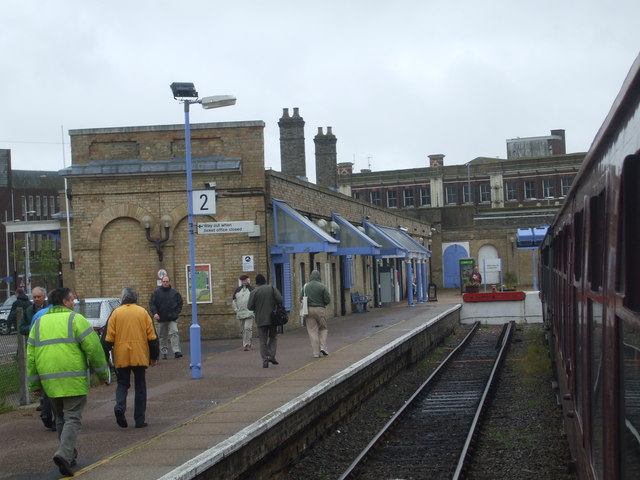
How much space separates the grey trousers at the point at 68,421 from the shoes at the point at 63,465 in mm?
30

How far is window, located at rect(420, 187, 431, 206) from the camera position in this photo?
82.6m

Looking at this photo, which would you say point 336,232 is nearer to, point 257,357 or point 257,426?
point 257,357

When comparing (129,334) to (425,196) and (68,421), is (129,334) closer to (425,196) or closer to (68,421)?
(68,421)

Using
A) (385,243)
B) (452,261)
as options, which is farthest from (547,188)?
(385,243)

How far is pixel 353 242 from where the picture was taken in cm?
3331

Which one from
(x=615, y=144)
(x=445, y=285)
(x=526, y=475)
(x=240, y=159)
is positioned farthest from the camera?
(x=445, y=285)

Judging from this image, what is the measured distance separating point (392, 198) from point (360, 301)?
4662cm

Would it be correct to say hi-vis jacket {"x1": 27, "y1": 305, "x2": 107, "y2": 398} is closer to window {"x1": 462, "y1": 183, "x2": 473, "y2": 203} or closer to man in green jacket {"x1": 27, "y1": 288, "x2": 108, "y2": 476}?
man in green jacket {"x1": 27, "y1": 288, "x2": 108, "y2": 476}

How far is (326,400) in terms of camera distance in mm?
12742

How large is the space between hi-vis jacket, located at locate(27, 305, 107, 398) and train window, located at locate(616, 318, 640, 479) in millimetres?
5791

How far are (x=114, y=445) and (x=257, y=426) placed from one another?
1605 millimetres

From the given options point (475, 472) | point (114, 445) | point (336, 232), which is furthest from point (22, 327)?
point (336, 232)

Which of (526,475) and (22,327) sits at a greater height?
(22,327)

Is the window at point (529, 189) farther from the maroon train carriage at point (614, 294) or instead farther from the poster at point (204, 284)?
the maroon train carriage at point (614, 294)
